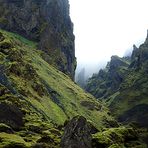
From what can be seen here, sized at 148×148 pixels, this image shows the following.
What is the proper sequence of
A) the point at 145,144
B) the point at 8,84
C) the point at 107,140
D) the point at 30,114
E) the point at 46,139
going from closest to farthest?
1. the point at 46,139
2. the point at 107,140
3. the point at 145,144
4. the point at 30,114
5. the point at 8,84

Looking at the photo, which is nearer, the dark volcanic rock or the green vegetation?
the dark volcanic rock

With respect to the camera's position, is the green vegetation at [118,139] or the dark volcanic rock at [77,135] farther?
the green vegetation at [118,139]

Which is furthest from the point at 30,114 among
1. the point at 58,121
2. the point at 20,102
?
the point at 58,121

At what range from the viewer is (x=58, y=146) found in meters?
115

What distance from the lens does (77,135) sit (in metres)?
118

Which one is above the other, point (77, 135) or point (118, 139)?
point (118, 139)

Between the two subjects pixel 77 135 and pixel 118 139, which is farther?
pixel 118 139

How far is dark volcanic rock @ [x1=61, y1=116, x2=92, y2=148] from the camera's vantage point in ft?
378

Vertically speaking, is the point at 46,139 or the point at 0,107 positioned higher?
the point at 0,107

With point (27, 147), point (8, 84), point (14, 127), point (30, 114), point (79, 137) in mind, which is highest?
point (8, 84)

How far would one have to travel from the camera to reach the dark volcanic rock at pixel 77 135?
11512cm

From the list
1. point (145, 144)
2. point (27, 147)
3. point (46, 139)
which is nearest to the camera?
point (27, 147)

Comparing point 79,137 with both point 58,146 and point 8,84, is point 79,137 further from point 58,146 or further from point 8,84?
point 8,84

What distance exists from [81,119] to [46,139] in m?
11.9
